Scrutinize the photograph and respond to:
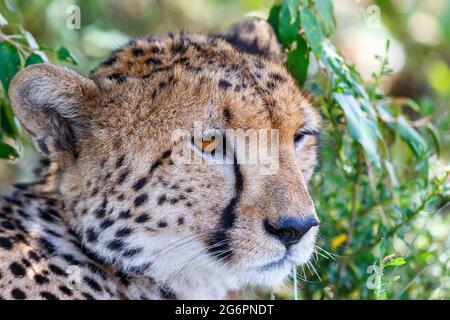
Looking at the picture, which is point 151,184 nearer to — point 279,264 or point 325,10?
point 279,264

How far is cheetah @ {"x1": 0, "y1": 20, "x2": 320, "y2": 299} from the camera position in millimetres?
2365

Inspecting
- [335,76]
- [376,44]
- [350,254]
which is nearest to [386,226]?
[350,254]

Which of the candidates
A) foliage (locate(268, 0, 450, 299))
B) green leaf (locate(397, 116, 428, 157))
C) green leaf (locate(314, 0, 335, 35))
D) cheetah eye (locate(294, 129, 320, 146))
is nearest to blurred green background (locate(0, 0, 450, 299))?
foliage (locate(268, 0, 450, 299))

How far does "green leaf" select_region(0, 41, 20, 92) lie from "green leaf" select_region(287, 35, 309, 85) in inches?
36.1

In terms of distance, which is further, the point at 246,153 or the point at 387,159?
the point at 387,159

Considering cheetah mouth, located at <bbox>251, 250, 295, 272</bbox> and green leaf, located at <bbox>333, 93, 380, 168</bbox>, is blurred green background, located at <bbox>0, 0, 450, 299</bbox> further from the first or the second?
cheetah mouth, located at <bbox>251, 250, 295, 272</bbox>

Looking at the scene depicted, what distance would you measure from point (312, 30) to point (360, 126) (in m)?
0.36

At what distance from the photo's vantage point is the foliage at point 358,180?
2893mm

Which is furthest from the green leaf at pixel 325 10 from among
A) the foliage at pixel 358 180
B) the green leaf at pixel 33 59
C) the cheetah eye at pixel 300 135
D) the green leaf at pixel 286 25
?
the green leaf at pixel 33 59

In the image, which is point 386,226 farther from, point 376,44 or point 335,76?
point 376,44

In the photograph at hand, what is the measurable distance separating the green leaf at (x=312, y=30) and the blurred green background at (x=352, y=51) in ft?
0.93

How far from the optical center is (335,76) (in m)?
2.90
